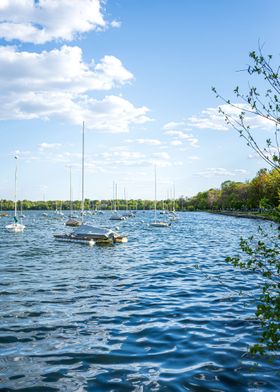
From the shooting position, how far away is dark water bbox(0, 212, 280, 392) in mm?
8969

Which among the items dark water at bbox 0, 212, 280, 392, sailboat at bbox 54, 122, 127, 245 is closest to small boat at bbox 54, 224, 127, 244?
sailboat at bbox 54, 122, 127, 245

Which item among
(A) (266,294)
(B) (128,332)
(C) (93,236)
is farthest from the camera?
(C) (93,236)

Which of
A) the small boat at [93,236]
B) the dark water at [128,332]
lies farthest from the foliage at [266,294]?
the small boat at [93,236]

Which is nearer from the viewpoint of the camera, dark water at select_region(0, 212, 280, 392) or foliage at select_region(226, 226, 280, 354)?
foliage at select_region(226, 226, 280, 354)

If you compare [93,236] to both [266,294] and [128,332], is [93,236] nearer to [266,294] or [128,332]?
[128,332]

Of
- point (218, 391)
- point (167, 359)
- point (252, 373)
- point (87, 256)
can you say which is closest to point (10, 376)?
point (167, 359)

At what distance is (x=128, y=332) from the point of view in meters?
12.5

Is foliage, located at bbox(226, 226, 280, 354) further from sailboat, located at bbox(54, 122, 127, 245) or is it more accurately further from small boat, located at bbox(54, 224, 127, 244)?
small boat, located at bbox(54, 224, 127, 244)

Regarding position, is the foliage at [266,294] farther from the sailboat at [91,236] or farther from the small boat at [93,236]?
the small boat at [93,236]

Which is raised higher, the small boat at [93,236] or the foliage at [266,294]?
the foliage at [266,294]

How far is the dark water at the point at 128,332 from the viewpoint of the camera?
8969 mm

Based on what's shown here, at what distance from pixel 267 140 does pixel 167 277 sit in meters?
17.2

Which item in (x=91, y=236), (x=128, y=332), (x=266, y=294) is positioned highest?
(x=266, y=294)

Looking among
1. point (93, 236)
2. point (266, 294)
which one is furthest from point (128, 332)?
point (93, 236)
